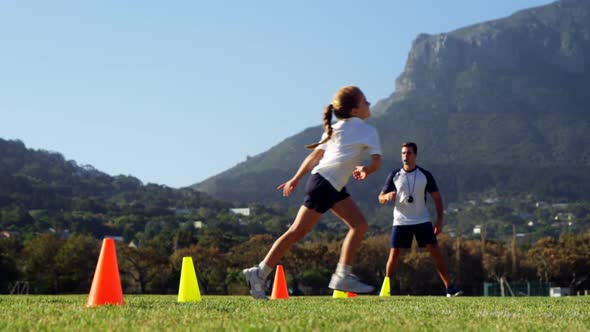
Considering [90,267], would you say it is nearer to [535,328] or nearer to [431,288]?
[431,288]

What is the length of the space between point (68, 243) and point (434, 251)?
274 ft

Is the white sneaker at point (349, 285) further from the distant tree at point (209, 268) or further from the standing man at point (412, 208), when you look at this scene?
the distant tree at point (209, 268)

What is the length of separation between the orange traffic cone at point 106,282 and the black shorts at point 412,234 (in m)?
6.01

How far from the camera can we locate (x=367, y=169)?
798 cm

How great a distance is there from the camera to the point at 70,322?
19.5 feet

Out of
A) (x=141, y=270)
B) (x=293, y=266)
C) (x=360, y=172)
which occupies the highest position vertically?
(x=360, y=172)

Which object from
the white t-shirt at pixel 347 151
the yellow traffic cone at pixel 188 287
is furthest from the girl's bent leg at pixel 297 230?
the yellow traffic cone at pixel 188 287

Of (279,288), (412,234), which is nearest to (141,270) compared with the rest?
(412,234)

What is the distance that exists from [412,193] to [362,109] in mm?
5388

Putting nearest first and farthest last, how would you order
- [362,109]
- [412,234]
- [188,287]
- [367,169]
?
[367,169] → [362,109] → [188,287] → [412,234]

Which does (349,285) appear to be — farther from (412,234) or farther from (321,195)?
(412,234)

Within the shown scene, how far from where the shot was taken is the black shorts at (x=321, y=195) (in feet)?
26.5

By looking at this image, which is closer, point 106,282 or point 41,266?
point 106,282

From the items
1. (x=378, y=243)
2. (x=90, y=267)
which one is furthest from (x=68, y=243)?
(x=378, y=243)
